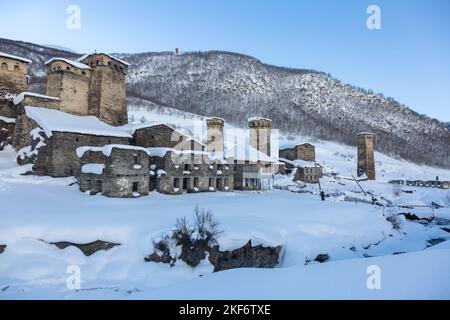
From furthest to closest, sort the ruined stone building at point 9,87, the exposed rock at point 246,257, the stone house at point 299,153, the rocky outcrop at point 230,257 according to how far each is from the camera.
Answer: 1. the stone house at point 299,153
2. the ruined stone building at point 9,87
3. the exposed rock at point 246,257
4. the rocky outcrop at point 230,257

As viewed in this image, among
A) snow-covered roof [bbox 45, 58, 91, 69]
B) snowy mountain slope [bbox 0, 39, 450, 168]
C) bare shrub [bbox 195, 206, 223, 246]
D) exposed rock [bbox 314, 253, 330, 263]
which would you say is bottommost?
exposed rock [bbox 314, 253, 330, 263]

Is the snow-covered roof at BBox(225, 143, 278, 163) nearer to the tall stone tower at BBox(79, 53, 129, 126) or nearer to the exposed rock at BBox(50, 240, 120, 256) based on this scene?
the tall stone tower at BBox(79, 53, 129, 126)

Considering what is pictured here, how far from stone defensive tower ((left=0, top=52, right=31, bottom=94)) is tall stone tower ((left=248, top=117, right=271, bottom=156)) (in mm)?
27412

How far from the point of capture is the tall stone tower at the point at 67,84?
1070 inches

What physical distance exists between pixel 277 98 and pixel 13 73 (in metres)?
110

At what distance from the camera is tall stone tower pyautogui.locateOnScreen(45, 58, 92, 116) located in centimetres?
2719

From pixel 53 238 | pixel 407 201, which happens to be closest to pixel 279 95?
pixel 407 201

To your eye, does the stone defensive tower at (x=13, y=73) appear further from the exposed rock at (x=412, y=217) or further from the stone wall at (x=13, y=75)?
the exposed rock at (x=412, y=217)

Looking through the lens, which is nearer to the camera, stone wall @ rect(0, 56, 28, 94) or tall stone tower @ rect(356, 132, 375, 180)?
stone wall @ rect(0, 56, 28, 94)

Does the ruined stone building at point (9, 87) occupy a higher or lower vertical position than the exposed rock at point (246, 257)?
higher

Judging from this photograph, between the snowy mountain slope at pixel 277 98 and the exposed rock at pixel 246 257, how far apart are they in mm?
84091

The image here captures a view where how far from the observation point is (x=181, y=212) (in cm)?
1526

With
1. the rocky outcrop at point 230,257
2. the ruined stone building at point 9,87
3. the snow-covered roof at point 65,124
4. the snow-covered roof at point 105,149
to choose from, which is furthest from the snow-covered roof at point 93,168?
the ruined stone building at point 9,87

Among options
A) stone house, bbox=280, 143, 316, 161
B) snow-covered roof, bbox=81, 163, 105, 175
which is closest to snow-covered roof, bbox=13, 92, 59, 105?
snow-covered roof, bbox=81, 163, 105, 175
